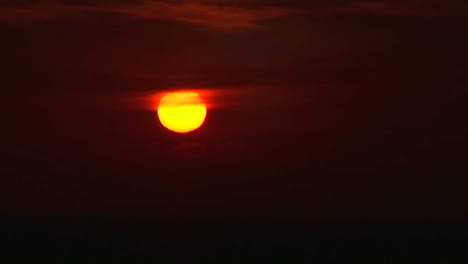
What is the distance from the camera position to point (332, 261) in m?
26.1

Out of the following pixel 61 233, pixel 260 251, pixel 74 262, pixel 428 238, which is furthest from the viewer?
pixel 61 233

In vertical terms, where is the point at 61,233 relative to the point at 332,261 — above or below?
above

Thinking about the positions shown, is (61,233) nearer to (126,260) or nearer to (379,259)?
(126,260)

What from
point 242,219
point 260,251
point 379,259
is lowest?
point 379,259

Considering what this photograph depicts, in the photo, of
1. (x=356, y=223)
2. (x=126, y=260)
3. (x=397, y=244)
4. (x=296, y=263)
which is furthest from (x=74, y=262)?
(x=356, y=223)

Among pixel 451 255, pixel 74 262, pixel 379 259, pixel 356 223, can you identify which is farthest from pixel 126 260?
pixel 356 223

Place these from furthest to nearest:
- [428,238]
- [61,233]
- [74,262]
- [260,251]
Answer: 1. [61,233]
2. [428,238]
3. [260,251]
4. [74,262]

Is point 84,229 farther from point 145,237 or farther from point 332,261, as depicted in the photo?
point 332,261

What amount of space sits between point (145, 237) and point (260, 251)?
4383mm

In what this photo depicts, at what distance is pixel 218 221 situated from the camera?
3469 centimetres

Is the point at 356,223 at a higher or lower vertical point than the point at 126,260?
higher

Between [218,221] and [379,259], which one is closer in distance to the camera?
[379,259]

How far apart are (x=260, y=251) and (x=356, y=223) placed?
604 cm

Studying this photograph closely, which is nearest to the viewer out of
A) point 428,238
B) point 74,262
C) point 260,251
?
point 74,262
